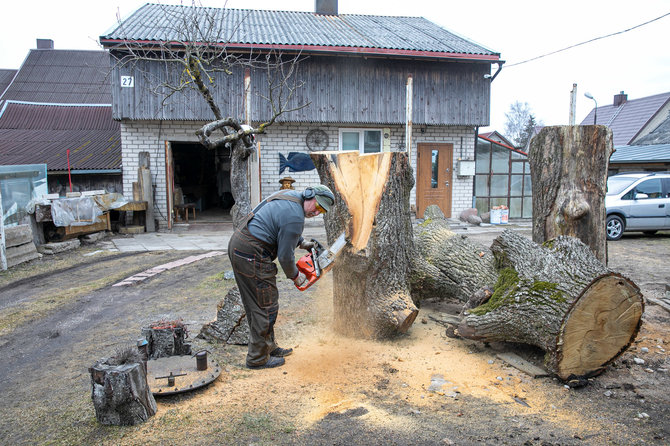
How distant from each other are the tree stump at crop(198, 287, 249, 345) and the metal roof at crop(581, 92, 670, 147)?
2456 cm

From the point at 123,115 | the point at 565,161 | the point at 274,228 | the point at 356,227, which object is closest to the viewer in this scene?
the point at 274,228

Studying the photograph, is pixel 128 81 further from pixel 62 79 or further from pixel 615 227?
pixel 615 227

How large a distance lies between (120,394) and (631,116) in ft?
99.7

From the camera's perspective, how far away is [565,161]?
210 inches

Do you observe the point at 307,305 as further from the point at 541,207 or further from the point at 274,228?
the point at 541,207

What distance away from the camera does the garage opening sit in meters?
17.0

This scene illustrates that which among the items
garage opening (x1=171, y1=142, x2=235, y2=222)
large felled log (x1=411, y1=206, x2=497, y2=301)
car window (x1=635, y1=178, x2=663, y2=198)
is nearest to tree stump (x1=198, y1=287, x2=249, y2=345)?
large felled log (x1=411, y1=206, x2=497, y2=301)

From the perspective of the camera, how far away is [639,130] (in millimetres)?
24000

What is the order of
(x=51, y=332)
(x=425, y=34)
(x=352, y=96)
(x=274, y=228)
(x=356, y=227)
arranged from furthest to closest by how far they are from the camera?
(x=425, y=34), (x=352, y=96), (x=51, y=332), (x=356, y=227), (x=274, y=228)

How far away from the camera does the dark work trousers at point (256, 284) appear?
12.0 ft

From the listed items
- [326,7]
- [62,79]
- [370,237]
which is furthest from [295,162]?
[62,79]

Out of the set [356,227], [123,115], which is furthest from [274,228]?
[123,115]

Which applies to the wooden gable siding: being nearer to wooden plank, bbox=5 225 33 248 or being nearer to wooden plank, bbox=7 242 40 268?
wooden plank, bbox=5 225 33 248

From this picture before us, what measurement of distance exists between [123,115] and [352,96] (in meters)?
6.28
